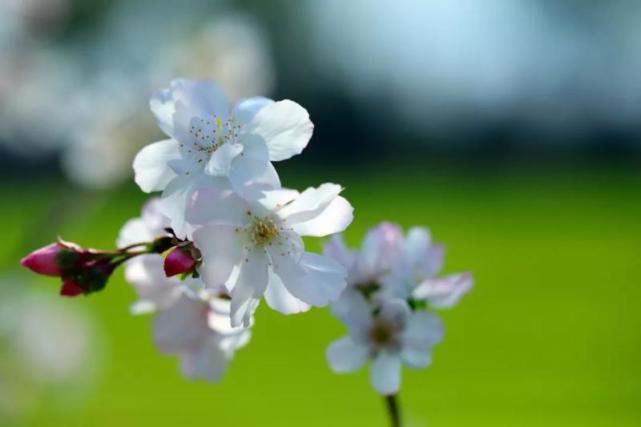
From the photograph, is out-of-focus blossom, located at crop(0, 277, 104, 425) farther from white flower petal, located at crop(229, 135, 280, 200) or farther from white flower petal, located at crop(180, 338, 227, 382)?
white flower petal, located at crop(229, 135, 280, 200)

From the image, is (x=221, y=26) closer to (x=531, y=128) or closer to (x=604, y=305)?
(x=604, y=305)

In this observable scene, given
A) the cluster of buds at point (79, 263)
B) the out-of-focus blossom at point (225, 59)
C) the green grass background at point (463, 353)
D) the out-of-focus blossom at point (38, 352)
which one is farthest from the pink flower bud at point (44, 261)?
the out-of-focus blossom at point (225, 59)

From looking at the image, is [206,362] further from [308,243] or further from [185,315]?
[308,243]

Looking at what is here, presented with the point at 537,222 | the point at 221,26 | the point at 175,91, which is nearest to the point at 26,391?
the point at 221,26

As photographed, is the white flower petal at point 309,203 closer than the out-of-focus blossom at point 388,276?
Yes

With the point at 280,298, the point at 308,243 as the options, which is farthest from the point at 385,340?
the point at 308,243

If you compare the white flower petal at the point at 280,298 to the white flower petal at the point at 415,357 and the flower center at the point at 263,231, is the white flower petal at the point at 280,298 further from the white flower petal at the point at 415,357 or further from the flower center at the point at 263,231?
the white flower petal at the point at 415,357
